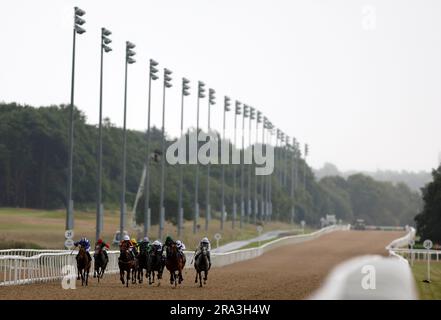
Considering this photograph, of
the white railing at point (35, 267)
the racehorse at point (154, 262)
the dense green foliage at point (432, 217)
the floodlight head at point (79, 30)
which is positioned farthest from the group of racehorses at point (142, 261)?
the dense green foliage at point (432, 217)

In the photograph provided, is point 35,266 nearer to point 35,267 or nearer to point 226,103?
point 35,267

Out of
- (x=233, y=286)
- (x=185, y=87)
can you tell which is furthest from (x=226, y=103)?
(x=233, y=286)

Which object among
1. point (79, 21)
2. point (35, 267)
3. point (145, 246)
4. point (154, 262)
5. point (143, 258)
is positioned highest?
point (79, 21)

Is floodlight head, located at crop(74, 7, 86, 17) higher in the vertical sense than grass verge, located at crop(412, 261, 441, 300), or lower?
higher

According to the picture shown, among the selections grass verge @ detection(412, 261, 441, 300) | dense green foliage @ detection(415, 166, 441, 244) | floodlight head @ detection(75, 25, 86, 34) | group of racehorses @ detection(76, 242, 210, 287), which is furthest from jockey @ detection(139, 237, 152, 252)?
dense green foliage @ detection(415, 166, 441, 244)

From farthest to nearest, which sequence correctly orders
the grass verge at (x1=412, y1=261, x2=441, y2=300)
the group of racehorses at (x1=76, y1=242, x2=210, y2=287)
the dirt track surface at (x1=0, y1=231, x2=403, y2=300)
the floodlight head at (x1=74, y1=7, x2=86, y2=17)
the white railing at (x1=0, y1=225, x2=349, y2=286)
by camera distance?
the floodlight head at (x1=74, y1=7, x2=86, y2=17) < the grass verge at (x1=412, y1=261, x2=441, y2=300) < the group of racehorses at (x1=76, y1=242, x2=210, y2=287) < the white railing at (x1=0, y1=225, x2=349, y2=286) < the dirt track surface at (x1=0, y1=231, x2=403, y2=300)

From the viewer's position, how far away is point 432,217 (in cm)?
7719

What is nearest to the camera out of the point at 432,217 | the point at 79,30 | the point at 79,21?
the point at 79,21

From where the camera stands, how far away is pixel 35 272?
3650cm

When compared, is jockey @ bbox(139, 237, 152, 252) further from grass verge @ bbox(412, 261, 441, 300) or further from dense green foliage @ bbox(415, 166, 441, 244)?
dense green foliage @ bbox(415, 166, 441, 244)

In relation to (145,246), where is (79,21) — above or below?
Result: above

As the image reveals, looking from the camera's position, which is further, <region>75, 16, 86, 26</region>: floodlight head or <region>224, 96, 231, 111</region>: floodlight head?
<region>224, 96, 231, 111</region>: floodlight head

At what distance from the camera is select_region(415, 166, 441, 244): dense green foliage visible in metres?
76.8
